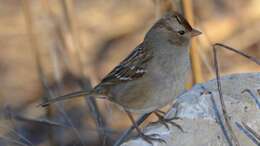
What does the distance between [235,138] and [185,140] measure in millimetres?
212

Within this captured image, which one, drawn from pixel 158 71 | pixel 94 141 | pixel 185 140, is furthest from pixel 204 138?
pixel 94 141

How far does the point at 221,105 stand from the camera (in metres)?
3.60

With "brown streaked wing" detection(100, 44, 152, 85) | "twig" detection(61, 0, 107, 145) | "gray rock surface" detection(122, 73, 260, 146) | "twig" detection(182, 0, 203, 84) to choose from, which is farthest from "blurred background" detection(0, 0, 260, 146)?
"gray rock surface" detection(122, 73, 260, 146)

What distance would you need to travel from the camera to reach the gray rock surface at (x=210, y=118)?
355 centimetres

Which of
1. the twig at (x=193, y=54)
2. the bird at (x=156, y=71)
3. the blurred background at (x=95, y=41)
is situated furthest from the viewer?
the blurred background at (x=95, y=41)

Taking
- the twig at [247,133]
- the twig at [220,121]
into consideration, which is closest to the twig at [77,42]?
the twig at [220,121]

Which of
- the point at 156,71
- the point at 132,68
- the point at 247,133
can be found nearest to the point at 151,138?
the point at 247,133

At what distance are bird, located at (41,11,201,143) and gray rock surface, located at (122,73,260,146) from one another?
0.26m

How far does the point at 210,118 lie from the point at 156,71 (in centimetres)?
59

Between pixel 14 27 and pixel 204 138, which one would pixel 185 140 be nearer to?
pixel 204 138

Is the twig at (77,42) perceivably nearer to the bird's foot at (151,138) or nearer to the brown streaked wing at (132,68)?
the brown streaked wing at (132,68)

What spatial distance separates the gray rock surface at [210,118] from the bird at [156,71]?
26 centimetres

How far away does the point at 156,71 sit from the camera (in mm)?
4141

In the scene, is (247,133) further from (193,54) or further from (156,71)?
(193,54)
